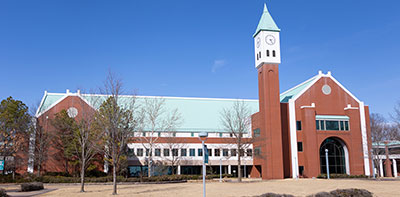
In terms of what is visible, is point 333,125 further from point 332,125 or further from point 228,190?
point 228,190

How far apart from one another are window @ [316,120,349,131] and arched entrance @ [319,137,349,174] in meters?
1.77

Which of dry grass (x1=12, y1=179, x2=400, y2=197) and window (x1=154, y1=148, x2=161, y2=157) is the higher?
window (x1=154, y1=148, x2=161, y2=157)

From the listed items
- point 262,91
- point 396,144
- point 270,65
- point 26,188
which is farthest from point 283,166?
point 26,188

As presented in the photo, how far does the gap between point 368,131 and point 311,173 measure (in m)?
11.5

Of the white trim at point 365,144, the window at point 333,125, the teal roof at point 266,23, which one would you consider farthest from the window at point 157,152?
the white trim at point 365,144

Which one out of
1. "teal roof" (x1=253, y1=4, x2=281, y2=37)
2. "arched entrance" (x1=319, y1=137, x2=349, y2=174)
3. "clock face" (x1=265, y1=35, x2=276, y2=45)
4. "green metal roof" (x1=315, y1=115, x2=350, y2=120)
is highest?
"teal roof" (x1=253, y1=4, x2=281, y2=37)

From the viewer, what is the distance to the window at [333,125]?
5481cm

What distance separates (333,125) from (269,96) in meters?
11.1

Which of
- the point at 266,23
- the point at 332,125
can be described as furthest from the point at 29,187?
the point at 332,125

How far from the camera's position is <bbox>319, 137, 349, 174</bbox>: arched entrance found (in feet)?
180

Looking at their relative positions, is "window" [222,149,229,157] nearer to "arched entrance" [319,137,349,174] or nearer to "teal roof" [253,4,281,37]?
"arched entrance" [319,137,349,174]

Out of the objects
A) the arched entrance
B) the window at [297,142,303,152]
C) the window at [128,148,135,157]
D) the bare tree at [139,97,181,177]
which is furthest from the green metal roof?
the window at [128,148,135,157]

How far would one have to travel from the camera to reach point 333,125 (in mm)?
55281

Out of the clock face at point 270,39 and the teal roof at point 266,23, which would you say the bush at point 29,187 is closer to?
the clock face at point 270,39
